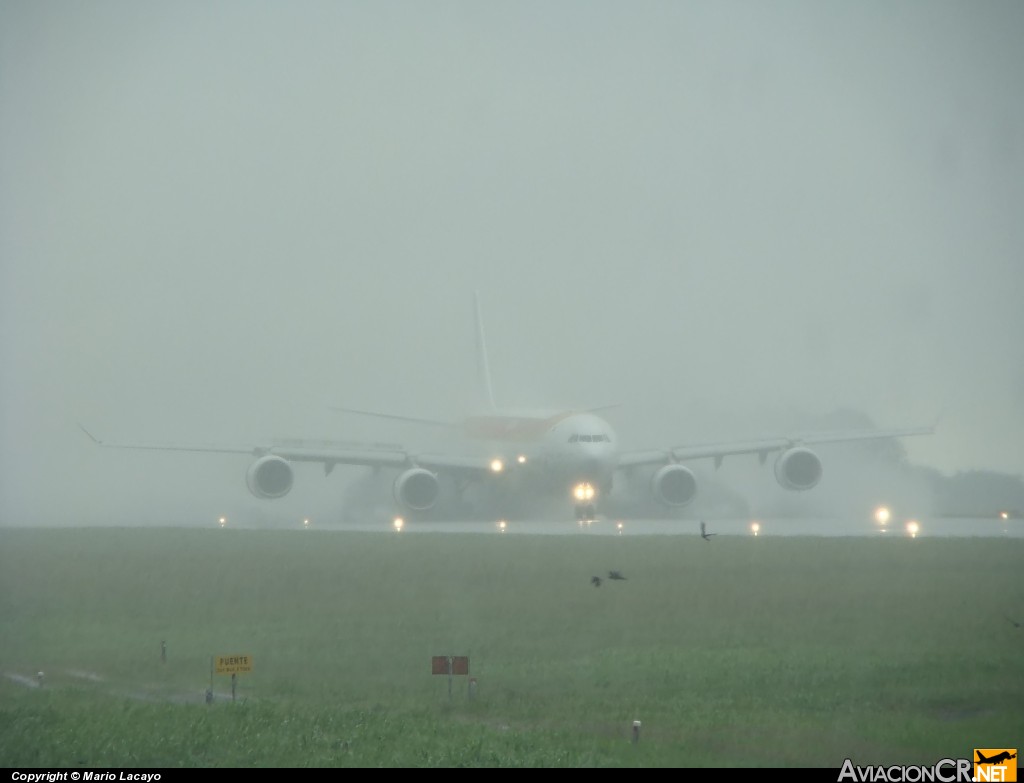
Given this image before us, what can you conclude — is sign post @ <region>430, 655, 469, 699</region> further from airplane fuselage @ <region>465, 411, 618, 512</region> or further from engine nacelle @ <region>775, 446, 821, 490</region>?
engine nacelle @ <region>775, 446, 821, 490</region>

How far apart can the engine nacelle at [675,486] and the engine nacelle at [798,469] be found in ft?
13.7

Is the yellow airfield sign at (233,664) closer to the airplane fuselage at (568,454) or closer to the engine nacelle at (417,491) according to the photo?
the airplane fuselage at (568,454)

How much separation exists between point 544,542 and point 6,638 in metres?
20.6

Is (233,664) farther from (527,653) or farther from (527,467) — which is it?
(527,467)

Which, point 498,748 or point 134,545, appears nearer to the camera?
point 498,748

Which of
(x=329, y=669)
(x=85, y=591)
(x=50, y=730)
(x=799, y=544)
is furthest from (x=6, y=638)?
(x=799, y=544)

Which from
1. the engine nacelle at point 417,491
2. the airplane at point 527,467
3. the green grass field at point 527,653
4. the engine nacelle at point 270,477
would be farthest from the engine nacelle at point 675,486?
the engine nacelle at point 270,477

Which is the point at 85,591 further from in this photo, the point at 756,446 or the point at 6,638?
the point at 756,446

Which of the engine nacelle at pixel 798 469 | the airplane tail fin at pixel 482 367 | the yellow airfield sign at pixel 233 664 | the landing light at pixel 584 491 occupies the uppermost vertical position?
the airplane tail fin at pixel 482 367

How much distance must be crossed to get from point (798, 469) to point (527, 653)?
3612cm

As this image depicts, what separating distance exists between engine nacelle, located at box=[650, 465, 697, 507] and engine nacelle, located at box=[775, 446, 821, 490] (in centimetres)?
418

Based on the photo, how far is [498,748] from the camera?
18750mm

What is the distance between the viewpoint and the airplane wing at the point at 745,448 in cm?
6293

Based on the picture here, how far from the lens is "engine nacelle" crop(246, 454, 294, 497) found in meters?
61.9
